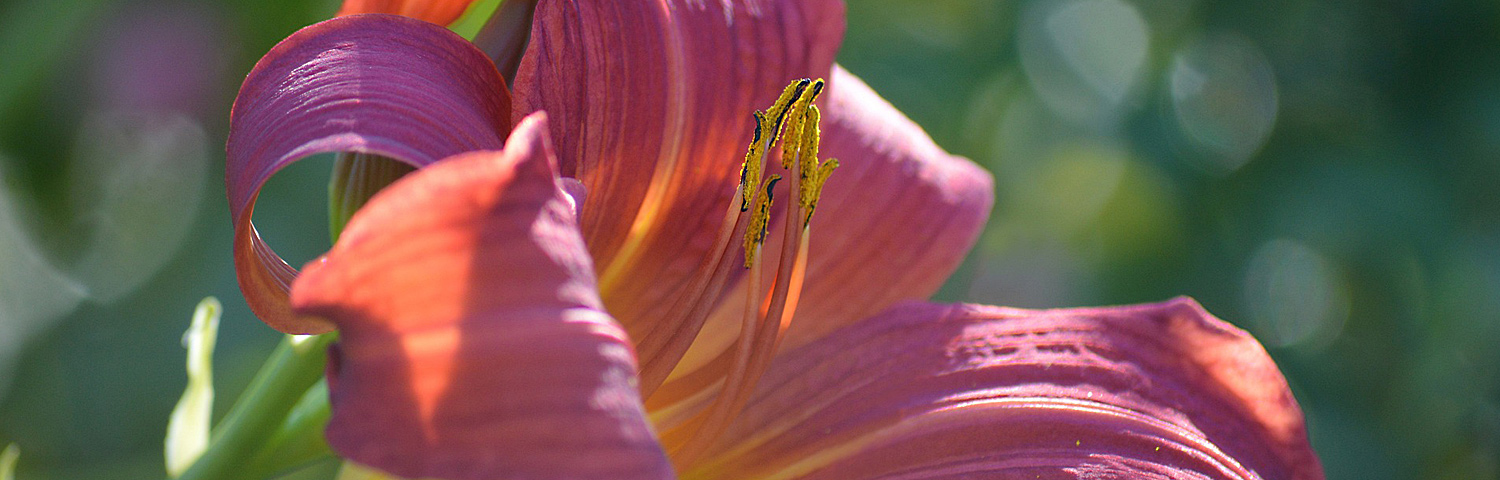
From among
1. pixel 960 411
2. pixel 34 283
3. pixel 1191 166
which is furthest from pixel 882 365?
pixel 34 283

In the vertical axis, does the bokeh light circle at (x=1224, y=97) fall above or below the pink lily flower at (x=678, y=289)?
above

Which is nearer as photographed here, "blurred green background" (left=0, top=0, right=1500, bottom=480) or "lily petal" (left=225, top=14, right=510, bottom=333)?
"lily petal" (left=225, top=14, right=510, bottom=333)

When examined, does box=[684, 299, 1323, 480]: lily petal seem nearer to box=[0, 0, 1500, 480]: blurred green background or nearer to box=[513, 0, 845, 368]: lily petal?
box=[513, 0, 845, 368]: lily petal

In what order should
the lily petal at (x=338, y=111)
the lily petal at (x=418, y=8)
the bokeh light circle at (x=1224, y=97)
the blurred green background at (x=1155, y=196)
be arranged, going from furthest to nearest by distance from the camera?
1. the bokeh light circle at (x=1224, y=97)
2. the blurred green background at (x=1155, y=196)
3. the lily petal at (x=418, y=8)
4. the lily petal at (x=338, y=111)

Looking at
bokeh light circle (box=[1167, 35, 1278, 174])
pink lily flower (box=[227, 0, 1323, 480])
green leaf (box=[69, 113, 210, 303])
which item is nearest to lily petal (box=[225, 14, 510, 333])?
pink lily flower (box=[227, 0, 1323, 480])

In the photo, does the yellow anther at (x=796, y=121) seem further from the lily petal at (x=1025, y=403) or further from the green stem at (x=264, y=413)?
the green stem at (x=264, y=413)

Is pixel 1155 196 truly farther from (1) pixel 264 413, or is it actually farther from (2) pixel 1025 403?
(1) pixel 264 413

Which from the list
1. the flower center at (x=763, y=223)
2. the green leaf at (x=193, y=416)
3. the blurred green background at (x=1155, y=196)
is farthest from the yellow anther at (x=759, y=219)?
the blurred green background at (x=1155, y=196)
